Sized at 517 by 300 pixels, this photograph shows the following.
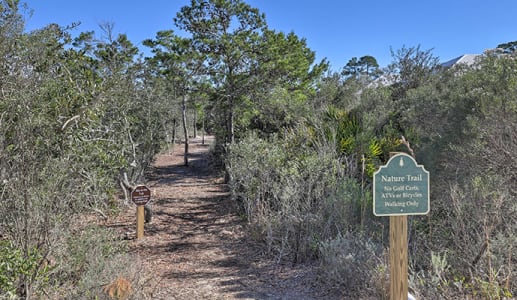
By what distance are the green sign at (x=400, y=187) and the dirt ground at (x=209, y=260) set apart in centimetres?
183

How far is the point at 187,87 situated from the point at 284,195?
7943 mm

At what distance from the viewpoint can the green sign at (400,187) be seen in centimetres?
293

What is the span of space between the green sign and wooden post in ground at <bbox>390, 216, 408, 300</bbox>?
9cm

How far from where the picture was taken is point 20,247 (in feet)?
12.3

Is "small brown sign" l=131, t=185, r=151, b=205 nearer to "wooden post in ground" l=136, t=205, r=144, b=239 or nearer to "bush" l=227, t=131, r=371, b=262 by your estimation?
"wooden post in ground" l=136, t=205, r=144, b=239

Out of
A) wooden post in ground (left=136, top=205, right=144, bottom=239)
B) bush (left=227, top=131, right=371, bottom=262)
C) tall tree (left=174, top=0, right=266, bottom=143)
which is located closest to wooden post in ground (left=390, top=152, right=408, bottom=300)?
bush (left=227, top=131, right=371, bottom=262)

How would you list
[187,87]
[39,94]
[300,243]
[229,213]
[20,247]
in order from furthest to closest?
[187,87] < [229,213] < [300,243] < [39,94] < [20,247]

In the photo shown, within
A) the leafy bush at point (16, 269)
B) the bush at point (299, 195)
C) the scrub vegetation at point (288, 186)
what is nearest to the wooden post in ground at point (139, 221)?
the scrub vegetation at point (288, 186)

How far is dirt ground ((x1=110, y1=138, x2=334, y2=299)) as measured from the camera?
462 centimetres

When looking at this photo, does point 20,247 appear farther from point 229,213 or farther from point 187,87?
point 187,87

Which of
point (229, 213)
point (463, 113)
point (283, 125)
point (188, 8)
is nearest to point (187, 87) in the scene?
point (188, 8)

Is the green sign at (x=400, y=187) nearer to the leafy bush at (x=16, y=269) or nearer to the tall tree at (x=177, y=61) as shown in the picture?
the leafy bush at (x=16, y=269)

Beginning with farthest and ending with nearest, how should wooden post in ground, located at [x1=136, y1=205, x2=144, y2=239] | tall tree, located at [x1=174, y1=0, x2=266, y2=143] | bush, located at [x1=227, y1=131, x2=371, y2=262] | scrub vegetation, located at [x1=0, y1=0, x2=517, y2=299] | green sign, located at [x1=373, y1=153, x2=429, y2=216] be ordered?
1. tall tree, located at [x1=174, y1=0, x2=266, y2=143]
2. wooden post in ground, located at [x1=136, y1=205, x2=144, y2=239]
3. bush, located at [x1=227, y1=131, x2=371, y2=262]
4. scrub vegetation, located at [x1=0, y1=0, x2=517, y2=299]
5. green sign, located at [x1=373, y1=153, x2=429, y2=216]

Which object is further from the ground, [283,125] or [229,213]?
[283,125]
